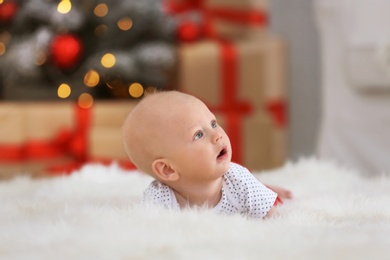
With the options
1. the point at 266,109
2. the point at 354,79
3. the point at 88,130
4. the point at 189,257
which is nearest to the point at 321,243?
the point at 189,257

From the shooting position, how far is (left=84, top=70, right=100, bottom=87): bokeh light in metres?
2.56

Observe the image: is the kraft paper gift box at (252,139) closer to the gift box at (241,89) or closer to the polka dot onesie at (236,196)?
the gift box at (241,89)

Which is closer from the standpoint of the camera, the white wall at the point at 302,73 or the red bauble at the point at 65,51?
the red bauble at the point at 65,51

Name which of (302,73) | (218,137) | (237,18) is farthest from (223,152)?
(302,73)

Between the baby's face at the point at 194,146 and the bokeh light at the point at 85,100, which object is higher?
the baby's face at the point at 194,146

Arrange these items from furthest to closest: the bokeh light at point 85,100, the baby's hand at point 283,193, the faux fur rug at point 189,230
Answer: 1. the bokeh light at point 85,100
2. the baby's hand at point 283,193
3. the faux fur rug at point 189,230

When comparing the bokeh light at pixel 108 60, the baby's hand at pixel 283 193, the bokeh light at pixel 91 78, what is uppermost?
A: the bokeh light at pixel 108 60

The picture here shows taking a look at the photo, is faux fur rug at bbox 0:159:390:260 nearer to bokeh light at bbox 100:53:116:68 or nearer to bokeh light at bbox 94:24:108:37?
bokeh light at bbox 100:53:116:68

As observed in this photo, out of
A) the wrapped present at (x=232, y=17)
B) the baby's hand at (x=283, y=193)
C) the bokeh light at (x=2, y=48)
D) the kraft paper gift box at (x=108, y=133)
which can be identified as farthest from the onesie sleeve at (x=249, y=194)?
the wrapped present at (x=232, y=17)

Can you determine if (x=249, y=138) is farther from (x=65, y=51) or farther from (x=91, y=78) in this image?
(x=65, y=51)

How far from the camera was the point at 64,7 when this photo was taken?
2.53m

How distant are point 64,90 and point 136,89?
0.82 feet

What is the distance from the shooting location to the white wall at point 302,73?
9.93 ft

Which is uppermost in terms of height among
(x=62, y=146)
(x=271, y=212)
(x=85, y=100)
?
(x=271, y=212)
